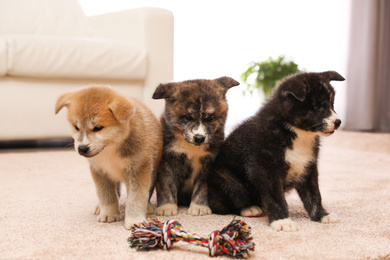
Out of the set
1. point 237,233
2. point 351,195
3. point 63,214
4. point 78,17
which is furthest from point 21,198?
point 78,17

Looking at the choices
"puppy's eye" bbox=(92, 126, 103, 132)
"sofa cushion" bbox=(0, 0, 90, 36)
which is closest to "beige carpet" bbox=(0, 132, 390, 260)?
"puppy's eye" bbox=(92, 126, 103, 132)

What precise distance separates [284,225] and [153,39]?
9.41 ft

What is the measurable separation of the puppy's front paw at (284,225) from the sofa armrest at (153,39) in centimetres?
250

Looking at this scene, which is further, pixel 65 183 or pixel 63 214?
pixel 65 183

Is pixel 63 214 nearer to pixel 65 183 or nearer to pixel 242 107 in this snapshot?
pixel 65 183

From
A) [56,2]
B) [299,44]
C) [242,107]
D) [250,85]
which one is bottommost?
[242,107]

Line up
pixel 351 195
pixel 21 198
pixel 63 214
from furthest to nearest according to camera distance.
Result: pixel 351 195 → pixel 21 198 → pixel 63 214

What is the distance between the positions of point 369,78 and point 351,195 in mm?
4393

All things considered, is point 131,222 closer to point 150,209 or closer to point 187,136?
point 150,209

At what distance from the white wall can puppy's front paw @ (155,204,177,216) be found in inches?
163

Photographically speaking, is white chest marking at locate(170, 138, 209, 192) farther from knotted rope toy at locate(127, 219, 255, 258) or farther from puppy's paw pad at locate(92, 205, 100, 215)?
knotted rope toy at locate(127, 219, 255, 258)

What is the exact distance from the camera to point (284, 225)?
163cm

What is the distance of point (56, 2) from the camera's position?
462 cm

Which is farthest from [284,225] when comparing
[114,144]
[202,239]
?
[114,144]
